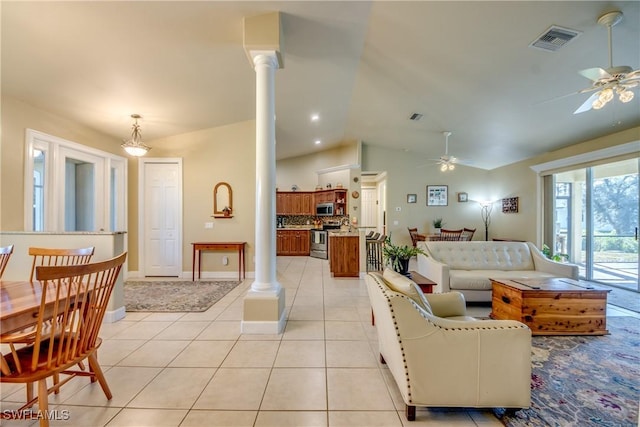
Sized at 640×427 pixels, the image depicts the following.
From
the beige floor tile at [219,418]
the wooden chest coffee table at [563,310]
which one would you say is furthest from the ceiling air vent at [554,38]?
the beige floor tile at [219,418]

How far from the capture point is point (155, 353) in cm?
240

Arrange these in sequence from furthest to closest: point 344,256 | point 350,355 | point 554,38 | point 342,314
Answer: point 344,256 < point 342,314 < point 554,38 < point 350,355

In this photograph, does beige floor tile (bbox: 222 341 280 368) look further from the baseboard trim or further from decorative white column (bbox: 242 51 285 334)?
the baseboard trim

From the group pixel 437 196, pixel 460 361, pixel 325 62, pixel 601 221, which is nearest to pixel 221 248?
pixel 325 62

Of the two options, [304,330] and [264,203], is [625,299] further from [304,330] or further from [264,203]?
[264,203]

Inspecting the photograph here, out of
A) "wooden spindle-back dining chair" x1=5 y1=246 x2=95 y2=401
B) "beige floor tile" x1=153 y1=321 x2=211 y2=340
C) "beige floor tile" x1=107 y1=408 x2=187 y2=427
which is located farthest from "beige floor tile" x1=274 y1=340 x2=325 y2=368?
"wooden spindle-back dining chair" x1=5 y1=246 x2=95 y2=401

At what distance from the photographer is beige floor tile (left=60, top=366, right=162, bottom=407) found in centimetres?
177

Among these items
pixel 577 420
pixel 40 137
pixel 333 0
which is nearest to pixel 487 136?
pixel 333 0

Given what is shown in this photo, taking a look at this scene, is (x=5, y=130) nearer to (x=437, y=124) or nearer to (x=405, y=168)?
(x=437, y=124)

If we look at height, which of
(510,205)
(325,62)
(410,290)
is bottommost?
(410,290)

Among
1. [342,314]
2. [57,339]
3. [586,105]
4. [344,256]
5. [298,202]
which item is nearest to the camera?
[57,339]

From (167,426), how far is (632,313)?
5.30m

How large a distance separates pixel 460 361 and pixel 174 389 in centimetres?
196

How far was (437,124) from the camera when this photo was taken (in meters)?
5.50
